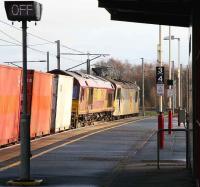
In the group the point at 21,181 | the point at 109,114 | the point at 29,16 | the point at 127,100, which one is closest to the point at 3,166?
the point at 21,181

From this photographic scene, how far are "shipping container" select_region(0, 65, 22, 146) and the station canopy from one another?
7290mm

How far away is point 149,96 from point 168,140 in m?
107

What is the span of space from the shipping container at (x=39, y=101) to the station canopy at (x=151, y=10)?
11.0 metres

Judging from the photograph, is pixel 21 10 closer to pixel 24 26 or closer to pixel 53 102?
pixel 24 26

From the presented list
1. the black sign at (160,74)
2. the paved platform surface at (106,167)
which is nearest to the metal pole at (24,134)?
the paved platform surface at (106,167)

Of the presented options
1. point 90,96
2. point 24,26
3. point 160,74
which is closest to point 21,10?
point 24,26

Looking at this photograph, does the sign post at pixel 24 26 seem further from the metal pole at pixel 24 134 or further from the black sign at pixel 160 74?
the black sign at pixel 160 74

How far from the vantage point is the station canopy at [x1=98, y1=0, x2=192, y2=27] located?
11922 millimetres

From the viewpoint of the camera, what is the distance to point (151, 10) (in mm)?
12930

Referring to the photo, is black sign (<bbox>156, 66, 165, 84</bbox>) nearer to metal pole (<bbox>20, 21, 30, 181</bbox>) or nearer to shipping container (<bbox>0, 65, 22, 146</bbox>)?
shipping container (<bbox>0, 65, 22, 146</bbox>)

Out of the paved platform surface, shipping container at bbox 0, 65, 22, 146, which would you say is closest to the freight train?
shipping container at bbox 0, 65, 22, 146

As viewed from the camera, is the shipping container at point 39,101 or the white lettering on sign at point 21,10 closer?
the white lettering on sign at point 21,10

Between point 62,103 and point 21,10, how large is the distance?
21.7 meters

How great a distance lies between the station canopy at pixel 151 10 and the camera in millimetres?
11922
